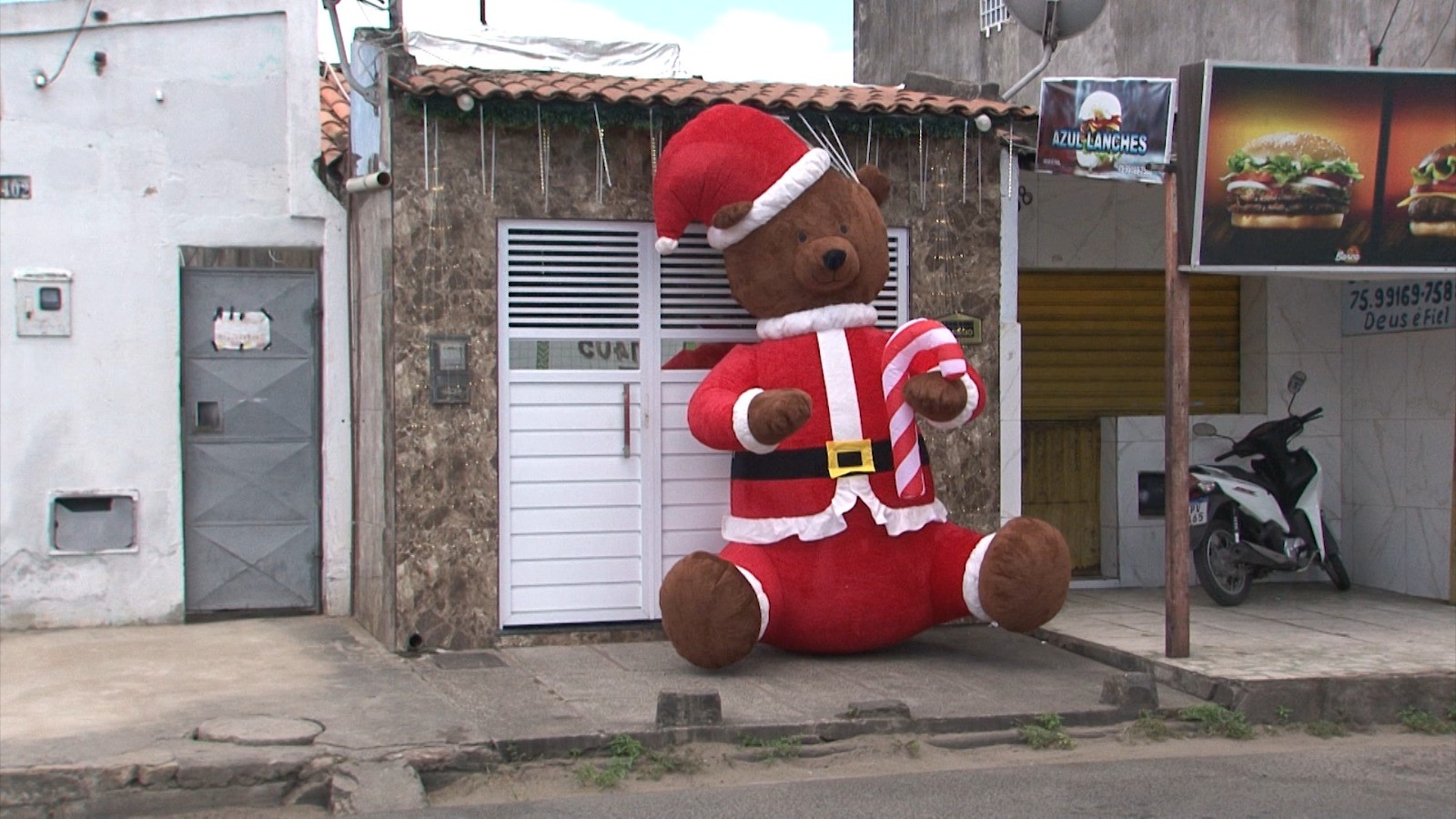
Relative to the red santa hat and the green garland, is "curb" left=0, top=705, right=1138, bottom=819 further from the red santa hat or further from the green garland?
the green garland

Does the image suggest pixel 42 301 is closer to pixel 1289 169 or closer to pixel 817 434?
pixel 817 434

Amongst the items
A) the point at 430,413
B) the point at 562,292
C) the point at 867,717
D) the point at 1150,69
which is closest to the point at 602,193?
the point at 562,292

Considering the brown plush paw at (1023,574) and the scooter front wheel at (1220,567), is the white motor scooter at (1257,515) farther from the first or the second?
the brown plush paw at (1023,574)

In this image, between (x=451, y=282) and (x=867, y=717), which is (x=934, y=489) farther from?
(x=451, y=282)

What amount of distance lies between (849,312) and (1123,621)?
283 centimetres

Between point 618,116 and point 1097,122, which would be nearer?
point 1097,122

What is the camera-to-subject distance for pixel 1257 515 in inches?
395

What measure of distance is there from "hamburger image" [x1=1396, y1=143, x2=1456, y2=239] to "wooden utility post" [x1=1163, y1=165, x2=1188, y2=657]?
4.70ft

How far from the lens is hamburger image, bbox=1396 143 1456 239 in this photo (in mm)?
8375

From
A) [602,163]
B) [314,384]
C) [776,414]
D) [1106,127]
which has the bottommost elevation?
[776,414]

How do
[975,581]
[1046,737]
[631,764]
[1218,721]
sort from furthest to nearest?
[975,581], [1218,721], [1046,737], [631,764]

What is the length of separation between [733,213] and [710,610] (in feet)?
6.89

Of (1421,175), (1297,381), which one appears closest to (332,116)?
(1421,175)

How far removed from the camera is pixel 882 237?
27.9 ft
